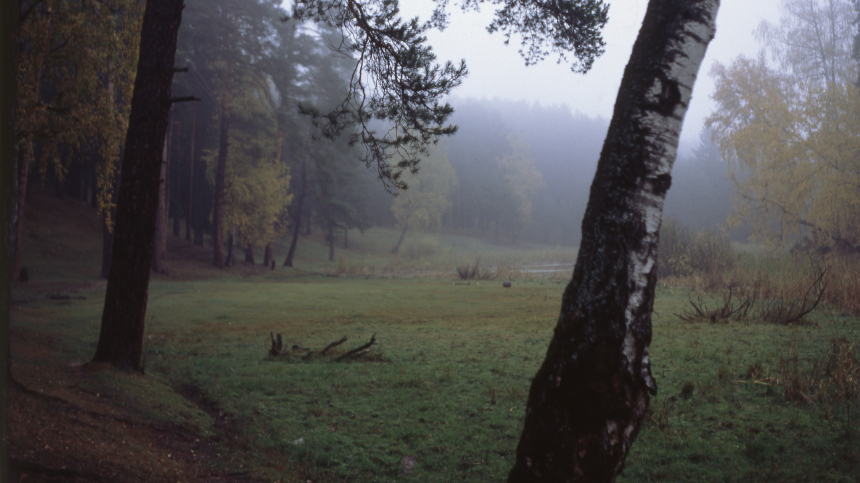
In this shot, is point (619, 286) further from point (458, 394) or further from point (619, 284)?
point (458, 394)

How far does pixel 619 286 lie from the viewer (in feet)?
8.98

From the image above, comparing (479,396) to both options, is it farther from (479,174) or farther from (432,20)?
(479,174)

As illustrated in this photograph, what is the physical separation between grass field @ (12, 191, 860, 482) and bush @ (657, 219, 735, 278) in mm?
9925

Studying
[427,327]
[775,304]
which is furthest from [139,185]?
[775,304]

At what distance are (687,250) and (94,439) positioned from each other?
71.5 ft

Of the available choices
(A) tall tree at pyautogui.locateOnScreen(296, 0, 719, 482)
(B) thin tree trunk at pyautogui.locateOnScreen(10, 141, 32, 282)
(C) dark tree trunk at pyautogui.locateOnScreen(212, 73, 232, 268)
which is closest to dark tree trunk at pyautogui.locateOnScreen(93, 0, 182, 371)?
(B) thin tree trunk at pyautogui.locateOnScreen(10, 141, 32, 282)

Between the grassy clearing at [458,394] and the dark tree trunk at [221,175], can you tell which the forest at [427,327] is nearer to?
the grassy clearing at [458,394]

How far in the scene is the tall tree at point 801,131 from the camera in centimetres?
1741

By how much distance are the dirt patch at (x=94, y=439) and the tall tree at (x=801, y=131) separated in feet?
66.6

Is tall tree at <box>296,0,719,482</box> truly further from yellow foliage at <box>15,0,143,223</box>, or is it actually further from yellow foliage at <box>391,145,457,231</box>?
yellow foliage at <box>391,145,457,231</box>

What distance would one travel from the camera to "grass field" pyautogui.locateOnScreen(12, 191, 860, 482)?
13.3 feet

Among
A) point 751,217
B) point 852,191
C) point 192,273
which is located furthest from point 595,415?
point 192,273

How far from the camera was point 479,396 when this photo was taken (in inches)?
232

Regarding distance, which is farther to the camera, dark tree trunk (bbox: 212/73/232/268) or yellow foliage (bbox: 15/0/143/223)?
dark tree trunk (bbox: 212/73/232/268)
